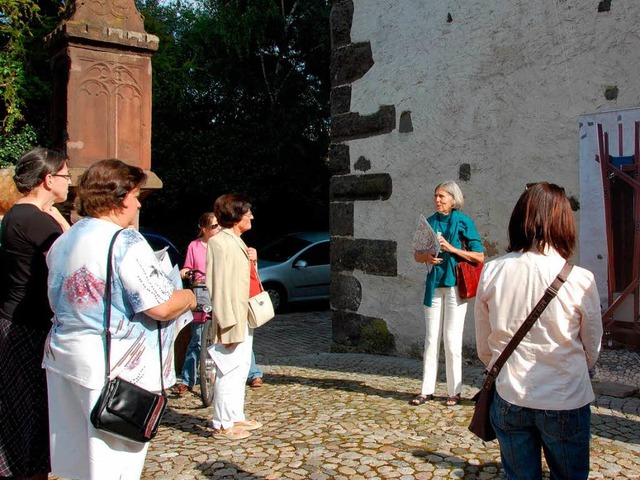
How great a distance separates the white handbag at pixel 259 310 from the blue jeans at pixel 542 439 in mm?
2175

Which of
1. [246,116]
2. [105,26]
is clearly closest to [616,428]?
[105,26]

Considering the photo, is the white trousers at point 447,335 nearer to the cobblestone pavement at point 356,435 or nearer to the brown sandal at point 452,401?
the brown sandal at point 452,401

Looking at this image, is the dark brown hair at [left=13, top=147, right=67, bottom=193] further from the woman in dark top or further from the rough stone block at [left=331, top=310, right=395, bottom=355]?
the rough stone block at [left=331, top=310, right=395, bottom=355]

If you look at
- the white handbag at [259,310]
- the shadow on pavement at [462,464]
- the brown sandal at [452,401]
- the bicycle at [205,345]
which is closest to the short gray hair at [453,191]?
the brown sandal at [452,401]

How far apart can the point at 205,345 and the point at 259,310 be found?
1.16 meters

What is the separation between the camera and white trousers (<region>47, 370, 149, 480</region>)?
8.38 feet

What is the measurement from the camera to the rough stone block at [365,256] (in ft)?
22.4

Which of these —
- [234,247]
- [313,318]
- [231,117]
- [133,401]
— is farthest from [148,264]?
[231,117]

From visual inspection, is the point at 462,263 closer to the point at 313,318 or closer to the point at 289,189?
the point at 313,318

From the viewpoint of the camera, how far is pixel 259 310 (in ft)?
14.4

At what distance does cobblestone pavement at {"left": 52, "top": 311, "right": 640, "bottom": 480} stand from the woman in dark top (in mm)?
712

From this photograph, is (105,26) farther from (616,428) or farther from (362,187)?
(616,428)

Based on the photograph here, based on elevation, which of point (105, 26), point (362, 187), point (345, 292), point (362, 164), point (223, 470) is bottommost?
point (223, 470)

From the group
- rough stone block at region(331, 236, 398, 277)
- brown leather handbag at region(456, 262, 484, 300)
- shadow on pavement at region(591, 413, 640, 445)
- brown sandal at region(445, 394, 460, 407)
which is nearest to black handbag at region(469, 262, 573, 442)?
shadow on pavement at region(591, 413, 640, 445)
